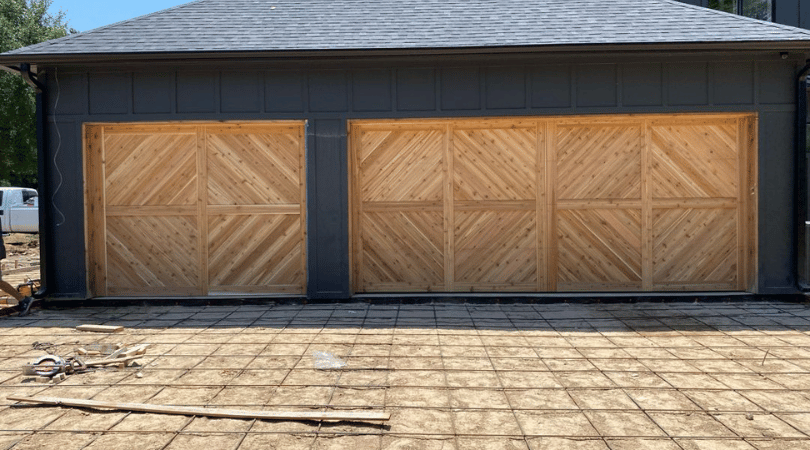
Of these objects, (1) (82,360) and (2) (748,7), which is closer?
(1) (82,360)

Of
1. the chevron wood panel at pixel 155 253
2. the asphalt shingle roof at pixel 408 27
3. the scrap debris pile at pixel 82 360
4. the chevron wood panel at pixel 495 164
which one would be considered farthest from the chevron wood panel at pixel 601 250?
the scrap debris pile at pixel 82 360

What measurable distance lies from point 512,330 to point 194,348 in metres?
3.45

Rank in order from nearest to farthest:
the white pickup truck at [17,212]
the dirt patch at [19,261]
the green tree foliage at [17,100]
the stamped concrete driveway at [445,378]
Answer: the stamped concrete driveway at [445,378] < the dirt patch at [19,261] < the white pickup truck at [17,212] < the green tree foliage at [17,100]

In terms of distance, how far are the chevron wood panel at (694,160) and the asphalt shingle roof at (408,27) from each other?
131cm

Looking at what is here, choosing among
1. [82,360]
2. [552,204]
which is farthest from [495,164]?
[82,360]

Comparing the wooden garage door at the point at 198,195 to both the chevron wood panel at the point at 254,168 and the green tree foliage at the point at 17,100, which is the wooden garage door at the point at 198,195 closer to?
the chevron wood panel at the point at 254,168

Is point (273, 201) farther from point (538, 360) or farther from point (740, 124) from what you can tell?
point (740, 124)

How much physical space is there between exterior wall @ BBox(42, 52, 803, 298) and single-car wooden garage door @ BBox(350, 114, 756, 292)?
254 millimetres

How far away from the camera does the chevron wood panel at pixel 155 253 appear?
26.6ft

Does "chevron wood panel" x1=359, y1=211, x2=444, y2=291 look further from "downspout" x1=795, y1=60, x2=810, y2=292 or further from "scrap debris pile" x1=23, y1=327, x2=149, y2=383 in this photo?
"downspout" x1=795, y1=60, x2=810, y2=292

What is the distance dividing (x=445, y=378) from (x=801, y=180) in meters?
6.38

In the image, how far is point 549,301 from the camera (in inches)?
309

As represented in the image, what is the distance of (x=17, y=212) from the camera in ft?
61.7

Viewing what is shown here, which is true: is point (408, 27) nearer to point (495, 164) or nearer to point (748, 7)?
point (495, 164)
